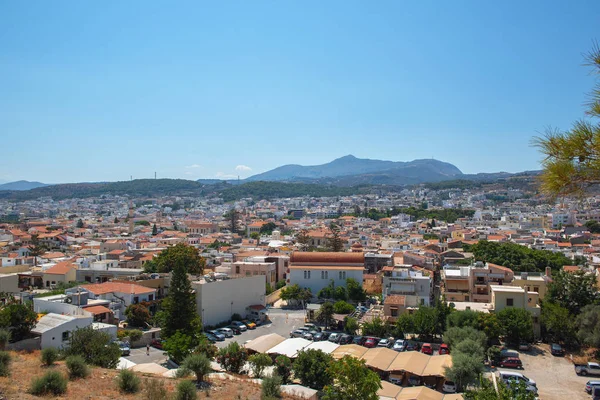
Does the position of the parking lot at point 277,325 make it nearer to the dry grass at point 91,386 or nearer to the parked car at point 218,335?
the parked car at point 218,335

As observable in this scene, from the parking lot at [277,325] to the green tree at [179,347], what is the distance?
148 inches

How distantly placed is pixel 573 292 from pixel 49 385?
20.6 meters

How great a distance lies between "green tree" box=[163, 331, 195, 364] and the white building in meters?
6.00

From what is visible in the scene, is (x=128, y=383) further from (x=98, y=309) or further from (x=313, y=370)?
(x=98, y=309)

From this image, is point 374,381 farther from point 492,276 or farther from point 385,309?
point 492,276

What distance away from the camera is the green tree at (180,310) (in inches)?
712

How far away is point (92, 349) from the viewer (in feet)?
40.7

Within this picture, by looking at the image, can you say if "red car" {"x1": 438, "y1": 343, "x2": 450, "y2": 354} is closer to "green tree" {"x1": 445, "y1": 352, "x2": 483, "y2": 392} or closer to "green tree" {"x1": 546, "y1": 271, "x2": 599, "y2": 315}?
"green tree" {"x1": 445, "y1": 352, "x2": 483, "y2": 392}

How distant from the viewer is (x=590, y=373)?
16328 millimetres

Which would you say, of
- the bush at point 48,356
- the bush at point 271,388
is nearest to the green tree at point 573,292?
the bush at point 271,388

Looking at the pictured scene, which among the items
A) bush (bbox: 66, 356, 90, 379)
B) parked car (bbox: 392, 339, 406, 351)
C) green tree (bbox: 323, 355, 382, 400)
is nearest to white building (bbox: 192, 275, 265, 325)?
parked car (bbox: 392, 339, 406, 351)

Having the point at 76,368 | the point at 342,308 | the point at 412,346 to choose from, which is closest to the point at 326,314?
the point at 342,308

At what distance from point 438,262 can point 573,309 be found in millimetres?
15813

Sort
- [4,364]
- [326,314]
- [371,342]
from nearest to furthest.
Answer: [4,364] < [371,342] < [326,314]
